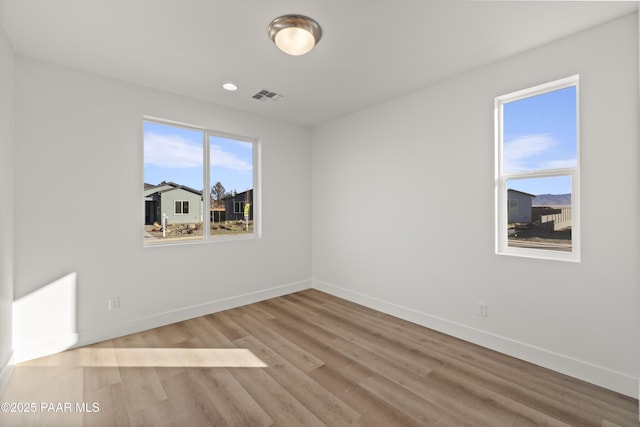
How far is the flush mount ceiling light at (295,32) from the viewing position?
2.07m

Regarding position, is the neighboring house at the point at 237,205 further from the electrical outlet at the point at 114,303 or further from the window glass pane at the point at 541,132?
the window glass pane at the point at 541,132

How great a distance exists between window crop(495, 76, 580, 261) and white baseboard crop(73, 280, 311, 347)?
3130 mm

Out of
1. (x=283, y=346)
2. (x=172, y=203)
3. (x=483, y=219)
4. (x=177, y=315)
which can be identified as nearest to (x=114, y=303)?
(x=177, y=315)

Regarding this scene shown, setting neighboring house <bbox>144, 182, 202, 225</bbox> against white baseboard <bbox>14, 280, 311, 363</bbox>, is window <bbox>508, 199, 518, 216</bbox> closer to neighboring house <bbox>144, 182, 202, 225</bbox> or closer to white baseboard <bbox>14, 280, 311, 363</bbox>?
white baseboard <bbox>14, 280, 311, 363</bbox>

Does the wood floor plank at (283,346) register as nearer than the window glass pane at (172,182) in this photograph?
Yes

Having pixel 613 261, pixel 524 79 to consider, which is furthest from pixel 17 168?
pixel 613 261

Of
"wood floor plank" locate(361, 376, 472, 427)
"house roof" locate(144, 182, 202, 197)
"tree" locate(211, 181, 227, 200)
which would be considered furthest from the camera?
"tree" locate(211, 181, 227, 200)

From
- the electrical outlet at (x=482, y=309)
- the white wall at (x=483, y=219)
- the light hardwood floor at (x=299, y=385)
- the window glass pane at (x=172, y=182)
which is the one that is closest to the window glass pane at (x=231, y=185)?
the window glass pane at (x=172, y=182)

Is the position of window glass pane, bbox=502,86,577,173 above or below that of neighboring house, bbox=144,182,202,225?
above

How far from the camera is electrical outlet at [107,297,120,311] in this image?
9.77ft

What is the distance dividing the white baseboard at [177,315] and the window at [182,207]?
3.98ft

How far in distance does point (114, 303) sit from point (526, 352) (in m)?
4.14

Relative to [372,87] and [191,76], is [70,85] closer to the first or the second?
[191,76]

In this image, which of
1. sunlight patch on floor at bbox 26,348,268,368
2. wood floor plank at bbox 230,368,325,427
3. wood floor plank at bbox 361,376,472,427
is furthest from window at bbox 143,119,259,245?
wood floor plank at bbox 361,376,472,427
